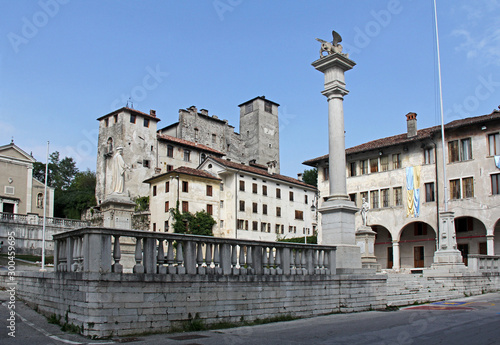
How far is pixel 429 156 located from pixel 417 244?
26.5 feet

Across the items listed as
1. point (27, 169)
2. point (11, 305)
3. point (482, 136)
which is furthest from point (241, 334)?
point (27, 169)

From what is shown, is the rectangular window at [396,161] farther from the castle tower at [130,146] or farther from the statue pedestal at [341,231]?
the castle tower at [130,146]

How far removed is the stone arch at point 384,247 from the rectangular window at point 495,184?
33.4 ft

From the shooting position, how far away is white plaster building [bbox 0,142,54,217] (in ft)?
172

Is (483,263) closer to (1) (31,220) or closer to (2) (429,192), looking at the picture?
(2) (429,192)

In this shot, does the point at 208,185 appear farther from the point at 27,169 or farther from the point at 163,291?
the point at 163,291

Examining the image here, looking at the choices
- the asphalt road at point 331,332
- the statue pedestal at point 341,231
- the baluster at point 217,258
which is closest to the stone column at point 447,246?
the statue pedestal at point 341,231

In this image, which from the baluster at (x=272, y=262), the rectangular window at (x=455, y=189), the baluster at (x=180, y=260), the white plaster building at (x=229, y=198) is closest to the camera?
the baluster at (x=180, y=260)

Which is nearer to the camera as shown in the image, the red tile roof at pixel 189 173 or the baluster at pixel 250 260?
the baluster at pixel 250 260

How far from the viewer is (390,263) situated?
44.7 metres

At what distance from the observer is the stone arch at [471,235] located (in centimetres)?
3888

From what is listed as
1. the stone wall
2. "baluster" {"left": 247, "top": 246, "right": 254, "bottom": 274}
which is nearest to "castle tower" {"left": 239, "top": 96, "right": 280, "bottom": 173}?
the stone wall

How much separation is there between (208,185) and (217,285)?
153 feet

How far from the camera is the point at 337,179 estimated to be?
15719 millimetres
